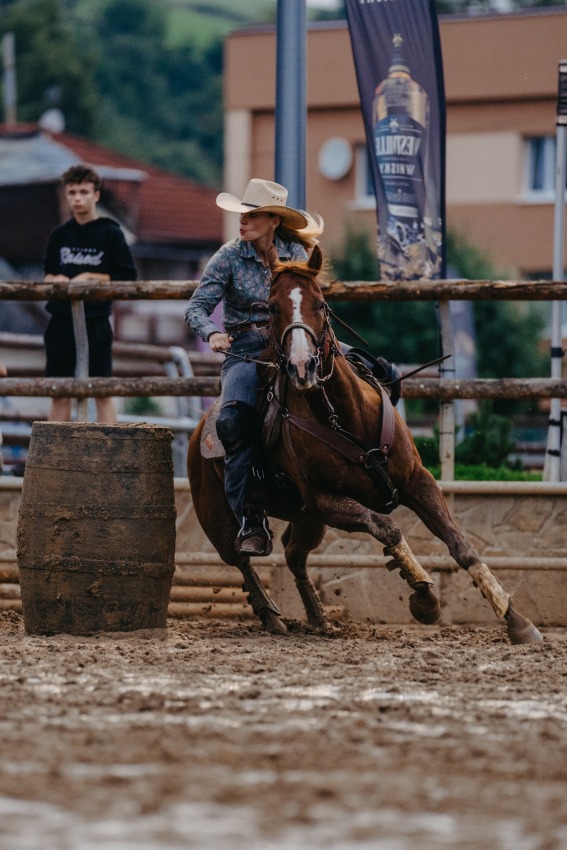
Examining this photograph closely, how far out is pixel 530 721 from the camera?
17.8 ft

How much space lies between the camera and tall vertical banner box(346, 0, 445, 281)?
9969 millimetres

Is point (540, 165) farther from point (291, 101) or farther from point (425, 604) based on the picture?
point (425, 604)

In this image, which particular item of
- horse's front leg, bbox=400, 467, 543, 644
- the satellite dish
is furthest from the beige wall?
horse's front leg, bbox=400, 467, 543, 644

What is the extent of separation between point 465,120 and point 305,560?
30.1 metres

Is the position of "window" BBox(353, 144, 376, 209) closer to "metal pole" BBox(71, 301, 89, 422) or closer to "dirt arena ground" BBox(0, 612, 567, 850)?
"metal pole" BBox(71, 301, 89, 422)

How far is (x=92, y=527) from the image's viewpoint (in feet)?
26.0

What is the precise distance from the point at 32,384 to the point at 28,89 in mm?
67086

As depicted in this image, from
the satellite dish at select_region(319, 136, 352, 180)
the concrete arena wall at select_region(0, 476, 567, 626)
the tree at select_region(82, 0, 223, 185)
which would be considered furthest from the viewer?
the tree at select_region(82, 0, 223, 185)

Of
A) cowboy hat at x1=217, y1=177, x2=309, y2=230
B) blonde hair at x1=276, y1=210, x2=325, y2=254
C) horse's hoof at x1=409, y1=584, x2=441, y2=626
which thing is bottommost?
horse's hoof at x1=409, y1=584, x2=441, y2=626

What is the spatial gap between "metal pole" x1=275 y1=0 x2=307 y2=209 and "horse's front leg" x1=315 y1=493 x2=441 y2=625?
2905 millimetres

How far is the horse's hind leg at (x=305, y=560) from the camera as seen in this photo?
8.73 meters

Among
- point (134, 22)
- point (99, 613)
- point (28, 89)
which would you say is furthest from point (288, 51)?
point (134, 22)

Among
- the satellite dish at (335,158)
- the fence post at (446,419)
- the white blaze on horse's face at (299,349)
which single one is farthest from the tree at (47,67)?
the white blaze on horse's face at (299,349)

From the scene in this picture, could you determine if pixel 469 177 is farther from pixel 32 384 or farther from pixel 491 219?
pixel 32 384
